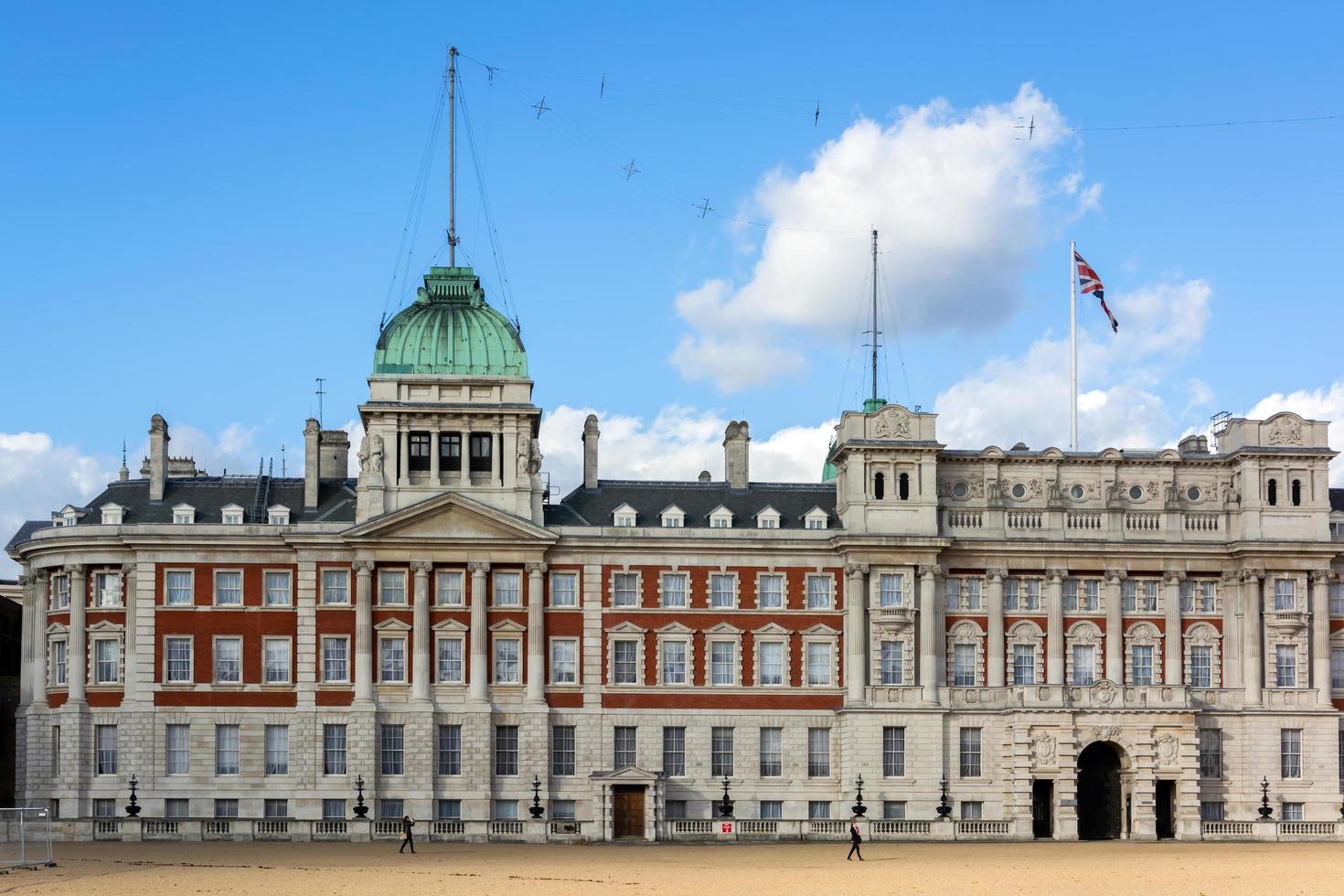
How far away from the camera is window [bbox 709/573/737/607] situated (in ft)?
328

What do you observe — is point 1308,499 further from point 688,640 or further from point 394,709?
point 394,709

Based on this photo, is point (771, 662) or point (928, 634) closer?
point (928, 634)

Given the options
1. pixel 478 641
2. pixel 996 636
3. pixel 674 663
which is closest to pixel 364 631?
pixel 478 641

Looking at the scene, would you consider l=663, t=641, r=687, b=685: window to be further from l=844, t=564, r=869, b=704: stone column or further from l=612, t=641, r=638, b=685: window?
l=844, t=564, r=869, b=704: stone column

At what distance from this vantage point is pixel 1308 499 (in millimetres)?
101500

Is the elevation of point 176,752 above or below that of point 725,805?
above

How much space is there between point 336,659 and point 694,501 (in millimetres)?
19322

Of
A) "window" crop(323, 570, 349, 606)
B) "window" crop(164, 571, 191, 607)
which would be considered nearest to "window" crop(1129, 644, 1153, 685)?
"window" crop(323, 570, 349, 606)

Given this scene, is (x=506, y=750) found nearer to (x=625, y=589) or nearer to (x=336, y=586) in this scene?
(x=625, y=589)

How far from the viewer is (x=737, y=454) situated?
105 metres

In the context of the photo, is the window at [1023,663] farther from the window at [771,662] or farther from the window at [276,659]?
the window at [276,659]

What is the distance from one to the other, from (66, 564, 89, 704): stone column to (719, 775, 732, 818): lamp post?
3037 centimetres

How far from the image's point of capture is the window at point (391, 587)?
98500 millimetres

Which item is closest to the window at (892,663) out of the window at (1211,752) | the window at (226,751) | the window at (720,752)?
the window at (720,752)
